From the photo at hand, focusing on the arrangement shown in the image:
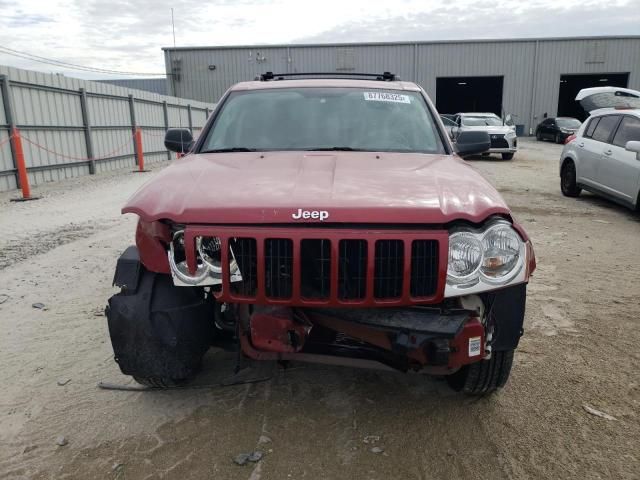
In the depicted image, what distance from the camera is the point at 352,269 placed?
7.22ft

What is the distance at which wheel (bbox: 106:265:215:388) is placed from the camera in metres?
2.49

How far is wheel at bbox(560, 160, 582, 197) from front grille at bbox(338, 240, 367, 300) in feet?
31.4

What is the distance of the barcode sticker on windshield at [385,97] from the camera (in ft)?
12.5

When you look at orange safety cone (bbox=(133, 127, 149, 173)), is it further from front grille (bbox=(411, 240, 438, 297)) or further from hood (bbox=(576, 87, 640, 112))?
front grille (bbox=(411, 240, 438, 297))

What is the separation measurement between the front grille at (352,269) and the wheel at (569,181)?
9.57 metres

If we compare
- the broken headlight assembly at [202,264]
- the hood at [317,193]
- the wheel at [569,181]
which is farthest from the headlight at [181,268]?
the wheel at [569,181]

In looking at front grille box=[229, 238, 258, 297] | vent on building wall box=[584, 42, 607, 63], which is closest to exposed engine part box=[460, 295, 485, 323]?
front grille box=[229, 238, 258, 297]

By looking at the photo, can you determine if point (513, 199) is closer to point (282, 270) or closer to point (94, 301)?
point (94, 301)

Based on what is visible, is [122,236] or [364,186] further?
[122,236]

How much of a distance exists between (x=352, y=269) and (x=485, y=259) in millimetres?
592

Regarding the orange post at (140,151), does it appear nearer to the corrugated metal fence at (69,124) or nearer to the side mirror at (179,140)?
the corrugated metal fence at (69,124)

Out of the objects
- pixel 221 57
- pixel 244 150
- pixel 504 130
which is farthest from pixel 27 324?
→ pixel 221 57

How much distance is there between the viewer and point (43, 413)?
2787 mm

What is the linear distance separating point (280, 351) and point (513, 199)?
357 inches
